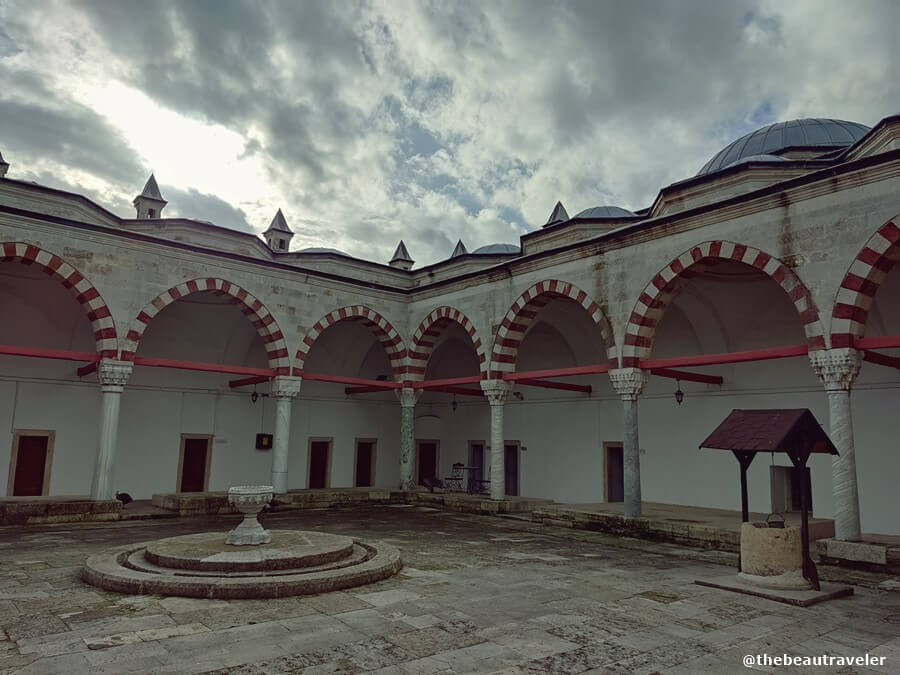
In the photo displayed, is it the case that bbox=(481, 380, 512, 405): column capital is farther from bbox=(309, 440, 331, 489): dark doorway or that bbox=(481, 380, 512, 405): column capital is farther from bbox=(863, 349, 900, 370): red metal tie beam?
bbox=(863, 349, 900, 370): red metal tie beam

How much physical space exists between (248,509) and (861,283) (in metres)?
7.65

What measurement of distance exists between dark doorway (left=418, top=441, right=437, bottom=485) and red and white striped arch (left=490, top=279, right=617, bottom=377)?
633 centimetres

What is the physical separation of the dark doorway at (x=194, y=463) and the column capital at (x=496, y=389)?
6.94m

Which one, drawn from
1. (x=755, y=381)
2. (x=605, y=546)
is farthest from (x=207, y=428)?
(x=755, y=381)

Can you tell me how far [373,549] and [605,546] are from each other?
343cm

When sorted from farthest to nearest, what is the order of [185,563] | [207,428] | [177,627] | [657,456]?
[207,428], [657,456], [185,563], [177,627]

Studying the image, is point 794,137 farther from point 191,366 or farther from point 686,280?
point 191,366

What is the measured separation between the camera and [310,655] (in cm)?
376

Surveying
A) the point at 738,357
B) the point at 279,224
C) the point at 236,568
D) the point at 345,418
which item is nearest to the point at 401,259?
the point at 279,224

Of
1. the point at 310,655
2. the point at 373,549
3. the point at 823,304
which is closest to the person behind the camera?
the point at 310,655

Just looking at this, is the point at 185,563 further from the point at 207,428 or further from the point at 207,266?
the point at 207,428

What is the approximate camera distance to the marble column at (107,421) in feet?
34.0

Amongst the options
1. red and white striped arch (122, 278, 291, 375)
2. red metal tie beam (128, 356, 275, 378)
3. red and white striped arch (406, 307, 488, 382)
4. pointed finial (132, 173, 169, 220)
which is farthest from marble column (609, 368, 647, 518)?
pointed finial (132, 173, 169, 220)

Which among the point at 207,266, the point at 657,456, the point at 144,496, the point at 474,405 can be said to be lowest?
the point at 144,496
